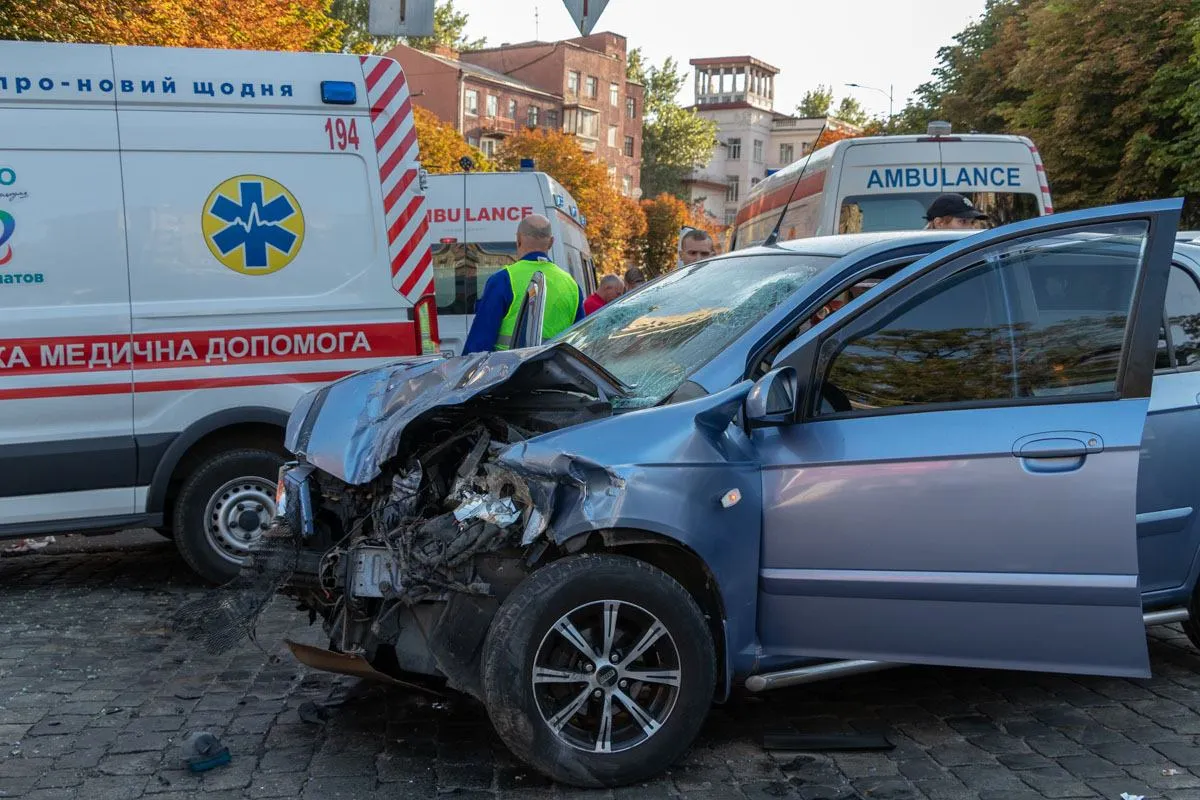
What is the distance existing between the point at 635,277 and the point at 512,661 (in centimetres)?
891

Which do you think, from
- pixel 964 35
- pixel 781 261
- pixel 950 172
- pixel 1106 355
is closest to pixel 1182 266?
pixel 1106 355

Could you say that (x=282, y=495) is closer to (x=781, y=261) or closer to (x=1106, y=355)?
(x=781, y=261)

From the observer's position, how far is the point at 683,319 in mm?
4891

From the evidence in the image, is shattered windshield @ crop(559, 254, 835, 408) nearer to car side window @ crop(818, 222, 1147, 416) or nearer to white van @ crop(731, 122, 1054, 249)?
car side window @ crop(818, 222, 1147, 416)

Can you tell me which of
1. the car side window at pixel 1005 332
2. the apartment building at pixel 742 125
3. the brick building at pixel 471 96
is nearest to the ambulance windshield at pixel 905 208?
the car side window at pixel 1005 332

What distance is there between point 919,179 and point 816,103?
116599 mm

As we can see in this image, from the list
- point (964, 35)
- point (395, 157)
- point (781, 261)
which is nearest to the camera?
point (781, 261)

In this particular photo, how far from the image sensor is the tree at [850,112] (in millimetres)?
122938

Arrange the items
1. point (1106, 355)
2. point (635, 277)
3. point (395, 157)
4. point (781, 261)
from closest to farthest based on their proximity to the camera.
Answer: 1. point (1106, 355)
2. point (781, 261)
3. point (395, 157)
4. point (635, 277)

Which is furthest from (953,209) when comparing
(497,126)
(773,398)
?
(497,126)

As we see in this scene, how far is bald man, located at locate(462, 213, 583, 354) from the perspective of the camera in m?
7.29

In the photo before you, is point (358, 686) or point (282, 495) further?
point (358, 686)

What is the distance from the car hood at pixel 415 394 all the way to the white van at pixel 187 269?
2.28m

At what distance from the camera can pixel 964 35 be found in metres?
35.9
